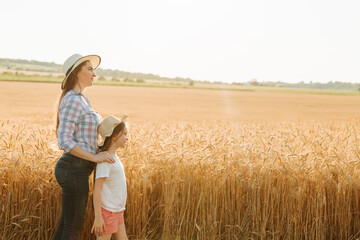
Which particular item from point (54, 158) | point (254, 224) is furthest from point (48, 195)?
point (254, 224)

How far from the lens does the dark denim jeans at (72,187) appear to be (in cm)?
365

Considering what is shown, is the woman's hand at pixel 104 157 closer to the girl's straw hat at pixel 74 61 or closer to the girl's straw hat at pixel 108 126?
the girl's straw hat at pixel 108 126

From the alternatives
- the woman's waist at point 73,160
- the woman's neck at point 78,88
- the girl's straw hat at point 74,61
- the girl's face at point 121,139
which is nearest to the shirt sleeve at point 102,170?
the woman's waist at point 73,160

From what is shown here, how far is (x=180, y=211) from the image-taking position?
504cm

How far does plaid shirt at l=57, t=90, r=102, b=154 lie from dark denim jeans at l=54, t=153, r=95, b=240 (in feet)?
0.44

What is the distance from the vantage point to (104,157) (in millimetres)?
3693

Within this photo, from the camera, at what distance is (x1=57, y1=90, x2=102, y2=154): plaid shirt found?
3625mm

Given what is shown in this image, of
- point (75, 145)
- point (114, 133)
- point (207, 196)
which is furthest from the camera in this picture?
point (207, 196)

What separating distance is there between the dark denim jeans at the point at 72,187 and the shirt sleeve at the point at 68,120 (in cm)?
15

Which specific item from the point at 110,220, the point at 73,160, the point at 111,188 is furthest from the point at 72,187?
the point at 110,220

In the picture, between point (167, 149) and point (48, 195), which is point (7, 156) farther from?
point (167, 149)

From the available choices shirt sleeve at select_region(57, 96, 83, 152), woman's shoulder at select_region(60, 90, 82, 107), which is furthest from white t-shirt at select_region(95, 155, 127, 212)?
woman's shoulder at select_region(60, 90, 82, 107)

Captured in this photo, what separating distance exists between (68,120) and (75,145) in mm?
231

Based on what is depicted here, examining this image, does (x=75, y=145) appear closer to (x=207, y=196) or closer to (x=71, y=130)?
(x=71, y=130)
